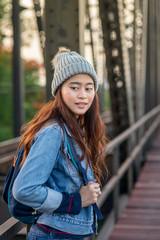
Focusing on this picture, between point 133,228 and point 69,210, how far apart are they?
3.35m

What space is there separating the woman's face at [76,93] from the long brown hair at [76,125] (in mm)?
22

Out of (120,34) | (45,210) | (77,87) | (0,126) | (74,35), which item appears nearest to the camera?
(45,210)

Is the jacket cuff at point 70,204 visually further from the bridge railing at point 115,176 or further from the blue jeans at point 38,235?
the bridge railing at point 115,176

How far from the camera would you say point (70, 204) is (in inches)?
65.2

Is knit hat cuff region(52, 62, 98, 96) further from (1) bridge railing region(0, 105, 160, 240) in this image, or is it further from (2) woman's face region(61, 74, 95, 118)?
(1) bridge railing region(0, 105, 160, 240)

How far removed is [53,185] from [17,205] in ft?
0.47

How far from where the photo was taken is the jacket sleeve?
155 cm

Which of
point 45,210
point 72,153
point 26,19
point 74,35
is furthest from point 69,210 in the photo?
point 26,19

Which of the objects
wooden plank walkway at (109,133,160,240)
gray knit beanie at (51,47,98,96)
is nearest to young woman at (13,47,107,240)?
gray knit beanie at (51,47,98,96)

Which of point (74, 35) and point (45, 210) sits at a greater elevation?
point (74, 35)

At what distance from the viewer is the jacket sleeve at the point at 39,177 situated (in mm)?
1555

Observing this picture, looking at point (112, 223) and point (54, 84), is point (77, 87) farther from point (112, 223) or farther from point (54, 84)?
point (112, 223)

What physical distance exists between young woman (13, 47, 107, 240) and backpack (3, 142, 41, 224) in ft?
0.11

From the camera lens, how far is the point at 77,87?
181 centimetres
